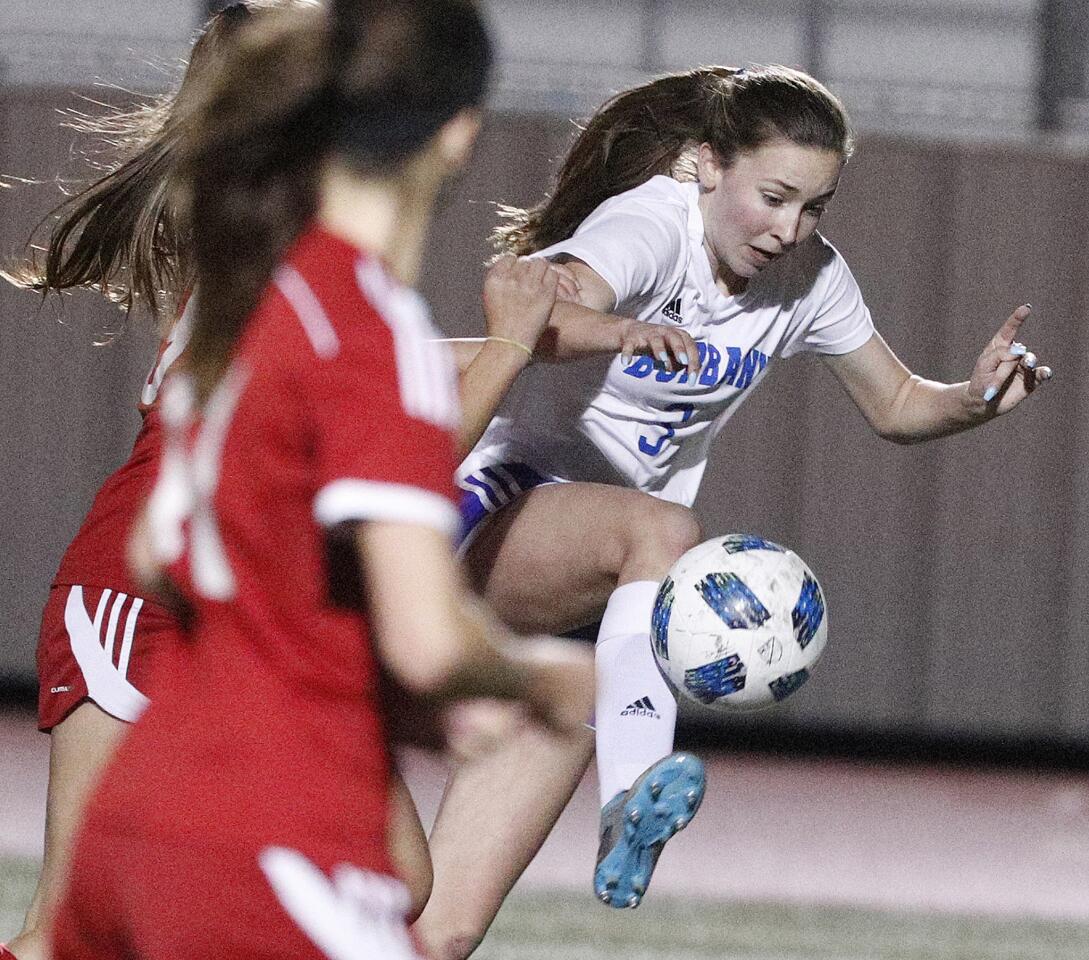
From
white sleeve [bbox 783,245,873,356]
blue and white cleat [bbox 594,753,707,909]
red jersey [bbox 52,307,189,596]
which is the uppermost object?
white sleeve [bbox 783,245,873,356]

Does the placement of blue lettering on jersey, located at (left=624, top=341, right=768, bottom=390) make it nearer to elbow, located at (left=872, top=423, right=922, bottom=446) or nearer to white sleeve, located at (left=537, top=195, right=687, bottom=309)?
white sleeve, located at (left=537, top=195, right=687, bottom=309)

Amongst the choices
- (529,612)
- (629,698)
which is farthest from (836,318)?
(629,698)

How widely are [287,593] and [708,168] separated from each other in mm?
1577

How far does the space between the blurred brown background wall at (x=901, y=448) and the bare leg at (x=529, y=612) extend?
350cm

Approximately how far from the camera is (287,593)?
1.30 meters

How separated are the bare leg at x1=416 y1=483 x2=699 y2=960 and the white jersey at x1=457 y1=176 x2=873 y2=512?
0.45 ft

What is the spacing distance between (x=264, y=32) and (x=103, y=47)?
17.1 ft

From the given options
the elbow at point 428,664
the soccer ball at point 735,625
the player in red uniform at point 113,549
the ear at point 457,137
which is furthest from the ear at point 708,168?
the elbow at point 428,664

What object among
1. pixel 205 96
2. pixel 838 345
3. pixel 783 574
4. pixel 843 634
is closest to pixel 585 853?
pixel 843 634

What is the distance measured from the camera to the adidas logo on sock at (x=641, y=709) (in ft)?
8.04

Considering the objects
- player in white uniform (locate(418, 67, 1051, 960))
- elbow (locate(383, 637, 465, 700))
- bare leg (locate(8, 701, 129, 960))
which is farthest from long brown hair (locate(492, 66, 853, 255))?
elbow (locate(383, 637, 465, 700))

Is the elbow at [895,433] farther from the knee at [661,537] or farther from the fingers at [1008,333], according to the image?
the knee at [661,537]

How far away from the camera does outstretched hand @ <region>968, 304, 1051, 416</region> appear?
2.81m

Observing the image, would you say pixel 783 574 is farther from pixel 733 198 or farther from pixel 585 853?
pixel 585 853
